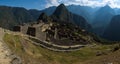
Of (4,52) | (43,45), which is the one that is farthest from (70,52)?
(4,52)

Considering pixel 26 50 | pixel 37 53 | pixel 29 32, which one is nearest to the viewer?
pixel 26 50

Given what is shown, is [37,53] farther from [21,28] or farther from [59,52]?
[21,28]

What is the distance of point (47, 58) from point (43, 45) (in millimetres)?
9336

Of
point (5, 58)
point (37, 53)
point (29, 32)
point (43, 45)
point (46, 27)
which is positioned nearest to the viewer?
point (5, 58)

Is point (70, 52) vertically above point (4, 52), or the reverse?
point (4, 52)

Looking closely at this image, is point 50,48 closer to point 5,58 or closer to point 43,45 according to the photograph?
point 43,45

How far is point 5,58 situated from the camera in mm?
29031

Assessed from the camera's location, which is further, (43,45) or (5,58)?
(43,45)

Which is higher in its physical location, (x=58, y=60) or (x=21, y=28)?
(x=21, y=28)

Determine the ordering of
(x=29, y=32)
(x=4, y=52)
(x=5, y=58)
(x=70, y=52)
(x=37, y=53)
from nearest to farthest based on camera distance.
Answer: (x=5, y=58)
(x=4, y=52)
(x=37, y=53)
(x=70, y=52)
(x=29, y=32)

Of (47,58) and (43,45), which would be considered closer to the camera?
(47,58)

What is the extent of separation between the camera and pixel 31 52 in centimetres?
4925

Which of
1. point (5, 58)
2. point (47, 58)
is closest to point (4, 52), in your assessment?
point (5, 58)

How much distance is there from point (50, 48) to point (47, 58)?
975cm
